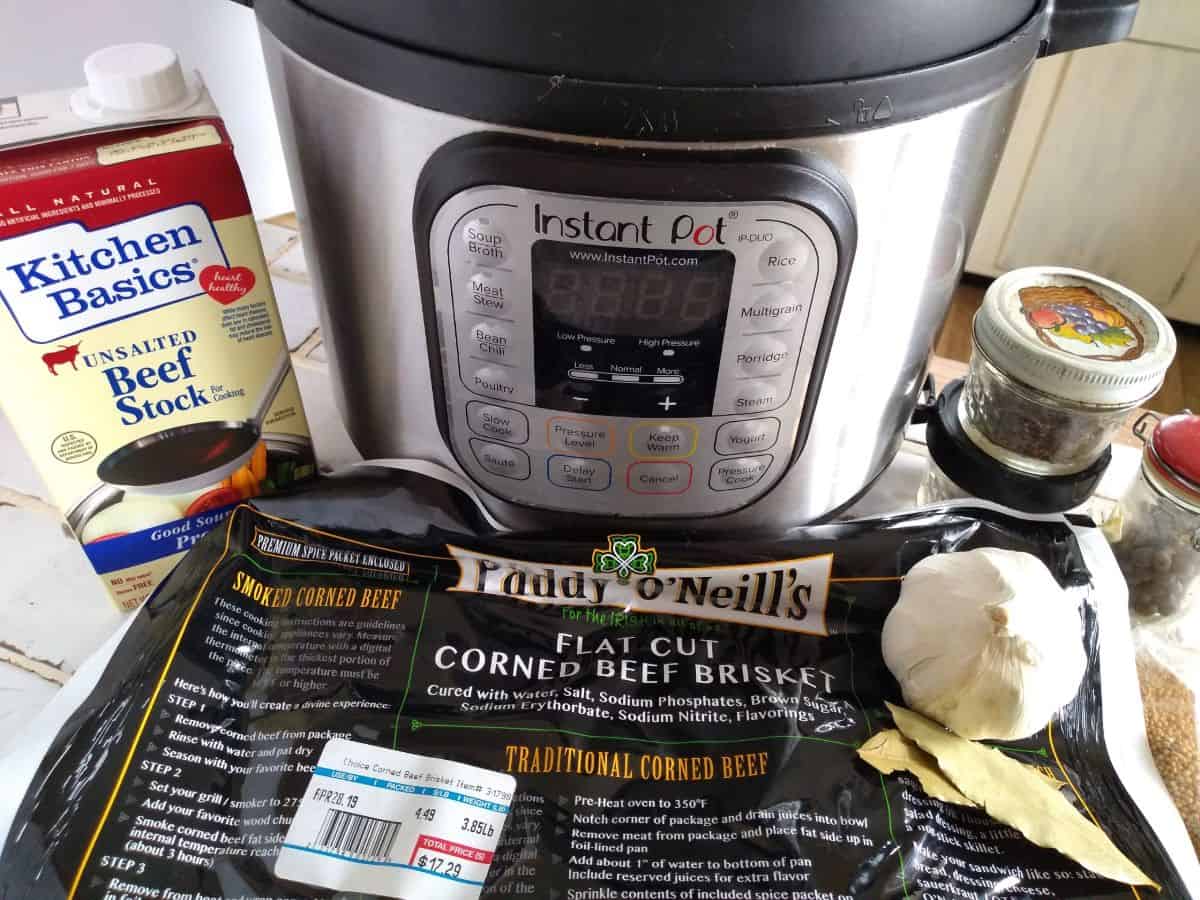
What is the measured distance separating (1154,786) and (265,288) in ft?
1.62

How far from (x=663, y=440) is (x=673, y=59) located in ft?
0.60

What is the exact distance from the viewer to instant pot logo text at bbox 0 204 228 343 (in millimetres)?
409

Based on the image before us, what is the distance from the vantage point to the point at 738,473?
0.48 m

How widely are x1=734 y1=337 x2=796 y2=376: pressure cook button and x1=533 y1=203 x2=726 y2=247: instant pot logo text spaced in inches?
2.3

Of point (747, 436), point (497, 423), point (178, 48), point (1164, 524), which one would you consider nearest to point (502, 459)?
point (497, 423)

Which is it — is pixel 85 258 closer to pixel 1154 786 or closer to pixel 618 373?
pixel 618 373

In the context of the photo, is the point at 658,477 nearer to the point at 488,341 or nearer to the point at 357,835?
the point at 488,341

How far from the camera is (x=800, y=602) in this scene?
18.8 inches

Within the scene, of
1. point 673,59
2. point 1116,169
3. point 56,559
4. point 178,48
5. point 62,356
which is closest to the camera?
point 673,59

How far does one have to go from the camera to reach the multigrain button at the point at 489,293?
1.33ft

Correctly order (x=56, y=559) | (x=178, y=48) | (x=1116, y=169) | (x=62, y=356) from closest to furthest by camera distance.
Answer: (x=62, y=356) → (x=56, y=559) → (x=178, y=48) → (x=1116, y=169)

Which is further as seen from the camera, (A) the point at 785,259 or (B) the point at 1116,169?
(B) the point at 1116,169

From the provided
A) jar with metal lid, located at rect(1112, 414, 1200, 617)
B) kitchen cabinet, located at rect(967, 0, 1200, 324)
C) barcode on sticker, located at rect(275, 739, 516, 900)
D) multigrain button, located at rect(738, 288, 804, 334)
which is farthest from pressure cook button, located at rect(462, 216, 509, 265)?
kitchen cabinet, located at rect(967, 0, 1200, 324)

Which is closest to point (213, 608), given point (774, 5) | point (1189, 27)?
point (774, 5)
